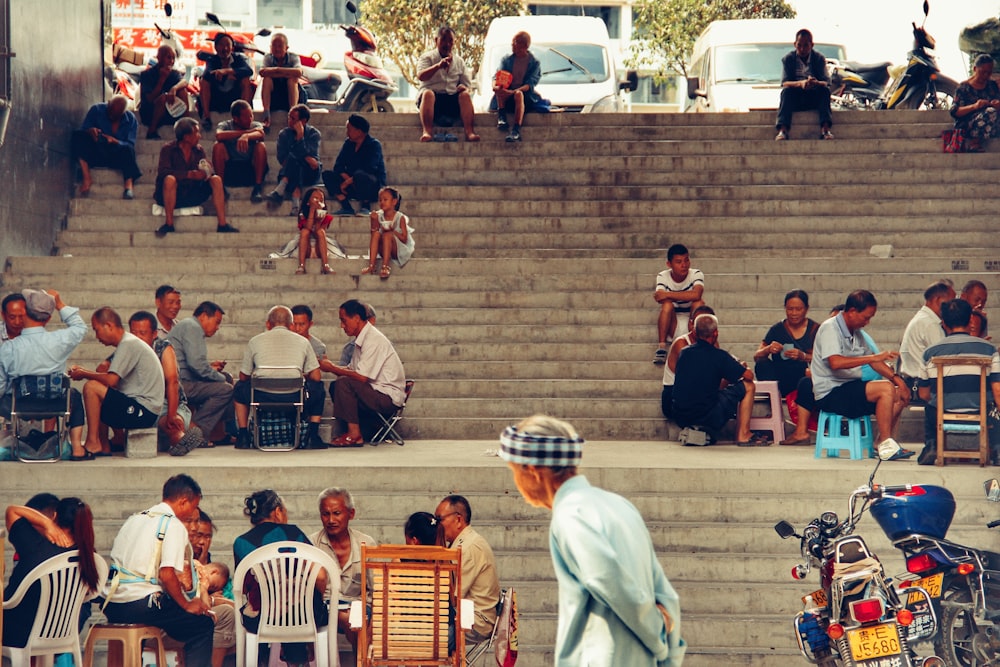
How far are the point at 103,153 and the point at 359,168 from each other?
2743mm

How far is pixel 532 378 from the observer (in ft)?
36.5

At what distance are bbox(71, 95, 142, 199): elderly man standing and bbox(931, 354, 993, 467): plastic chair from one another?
8.43 metres

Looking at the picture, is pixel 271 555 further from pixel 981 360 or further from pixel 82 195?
pixel 82 195

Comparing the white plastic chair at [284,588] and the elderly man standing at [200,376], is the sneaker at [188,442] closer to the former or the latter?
the elderly man standing at [200,376]

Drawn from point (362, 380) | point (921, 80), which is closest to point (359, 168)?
point (362, 380)

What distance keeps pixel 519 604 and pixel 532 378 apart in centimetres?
353

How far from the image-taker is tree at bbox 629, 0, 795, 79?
3609 cm

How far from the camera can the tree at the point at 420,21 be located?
1291 inches

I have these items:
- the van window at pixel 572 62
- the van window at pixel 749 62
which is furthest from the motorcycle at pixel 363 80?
the van window at pixel 749 62

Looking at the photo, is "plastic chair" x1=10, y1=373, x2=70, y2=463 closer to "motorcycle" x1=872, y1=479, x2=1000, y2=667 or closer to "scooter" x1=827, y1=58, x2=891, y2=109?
"motorcycle" x1=872, y1=479, x2=1000, y2=667

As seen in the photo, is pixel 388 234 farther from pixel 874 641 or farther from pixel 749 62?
pixel 749 62

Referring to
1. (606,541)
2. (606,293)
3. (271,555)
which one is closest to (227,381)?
(606,293)

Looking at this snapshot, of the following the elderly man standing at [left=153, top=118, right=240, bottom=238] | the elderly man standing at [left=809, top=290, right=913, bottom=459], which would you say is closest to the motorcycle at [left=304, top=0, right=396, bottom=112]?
the elderly man standing at [left=153, top=118, right=240, bottom=238]

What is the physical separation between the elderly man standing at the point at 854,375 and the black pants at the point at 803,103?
19.4ft
